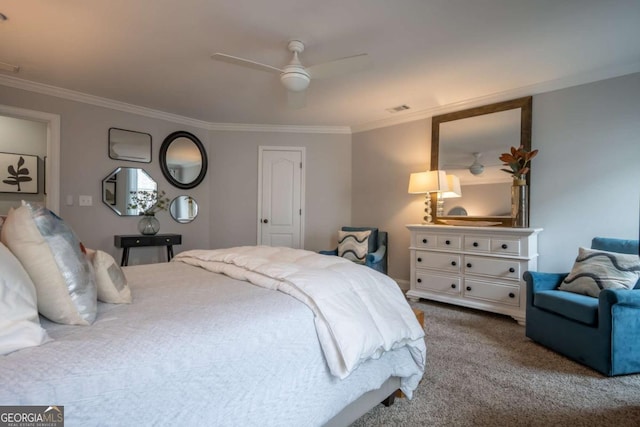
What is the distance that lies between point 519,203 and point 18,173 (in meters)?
6.21

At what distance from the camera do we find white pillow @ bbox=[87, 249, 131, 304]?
4.08ft

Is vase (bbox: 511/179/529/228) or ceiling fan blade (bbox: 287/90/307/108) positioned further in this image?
vase (bbox: 511/179/529/228)

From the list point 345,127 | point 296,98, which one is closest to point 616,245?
point 296,98

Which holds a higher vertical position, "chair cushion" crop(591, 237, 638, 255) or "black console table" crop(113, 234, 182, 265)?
"chair cushion" crop(591, 237, 638, 255)

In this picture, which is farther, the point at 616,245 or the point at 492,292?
the point at 492,292

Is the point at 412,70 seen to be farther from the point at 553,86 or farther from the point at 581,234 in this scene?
the point at 581,234

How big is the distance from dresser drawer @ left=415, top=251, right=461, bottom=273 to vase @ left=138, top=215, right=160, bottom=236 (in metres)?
3.32

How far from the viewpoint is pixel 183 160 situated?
14.9 ft

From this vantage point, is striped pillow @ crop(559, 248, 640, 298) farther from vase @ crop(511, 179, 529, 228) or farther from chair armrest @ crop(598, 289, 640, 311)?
vase @ crop(511, 179, 529, 228)

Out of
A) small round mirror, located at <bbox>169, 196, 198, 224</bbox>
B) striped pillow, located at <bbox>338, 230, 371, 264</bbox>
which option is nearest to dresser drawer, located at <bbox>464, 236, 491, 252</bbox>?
striped pillow, located at <bbox>338, 230, 371, 264</bbox>

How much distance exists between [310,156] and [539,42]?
310 cm

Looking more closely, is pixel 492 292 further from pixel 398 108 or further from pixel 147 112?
pixel 147 112

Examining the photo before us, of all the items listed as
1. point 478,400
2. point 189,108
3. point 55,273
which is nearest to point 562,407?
point 478,400

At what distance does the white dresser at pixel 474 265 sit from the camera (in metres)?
3.08
